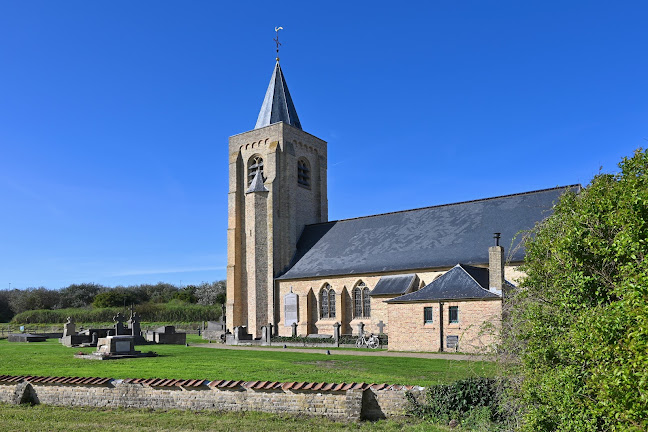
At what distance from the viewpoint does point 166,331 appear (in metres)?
33.2

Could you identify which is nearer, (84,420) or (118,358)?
(84,420)

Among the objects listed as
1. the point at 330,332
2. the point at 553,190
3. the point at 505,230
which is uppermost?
the point at 553,190

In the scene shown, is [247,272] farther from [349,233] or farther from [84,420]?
[84,420]

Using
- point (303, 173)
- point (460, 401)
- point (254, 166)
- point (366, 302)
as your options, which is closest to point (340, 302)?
point (366, 302)

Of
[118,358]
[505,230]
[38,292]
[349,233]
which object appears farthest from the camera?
[38,292]

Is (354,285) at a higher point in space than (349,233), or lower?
lower

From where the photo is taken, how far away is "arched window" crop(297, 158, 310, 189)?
43.2 meters

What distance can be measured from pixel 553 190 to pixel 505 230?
3598 mm

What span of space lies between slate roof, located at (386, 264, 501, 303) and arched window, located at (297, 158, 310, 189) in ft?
61.7

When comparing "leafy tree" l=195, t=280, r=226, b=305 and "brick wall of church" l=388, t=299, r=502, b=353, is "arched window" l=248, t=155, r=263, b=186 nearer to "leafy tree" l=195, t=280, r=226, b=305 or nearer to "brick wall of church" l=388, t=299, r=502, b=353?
"brick wall of church" l=388, t=299, r=502, b=353

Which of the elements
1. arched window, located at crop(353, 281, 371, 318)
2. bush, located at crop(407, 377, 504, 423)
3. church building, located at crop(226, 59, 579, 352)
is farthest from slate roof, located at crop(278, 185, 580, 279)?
bush, located at crop(407, 377, 504, 423)

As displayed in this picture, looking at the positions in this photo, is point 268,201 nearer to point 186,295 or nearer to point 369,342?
point 369,342

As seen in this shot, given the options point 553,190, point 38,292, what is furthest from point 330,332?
point 38,292

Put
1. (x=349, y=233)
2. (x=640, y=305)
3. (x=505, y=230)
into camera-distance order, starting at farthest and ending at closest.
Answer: (x=349, y=233)
(x=505, y=230)
(x=640, y=305)
